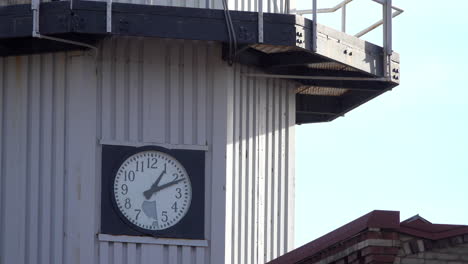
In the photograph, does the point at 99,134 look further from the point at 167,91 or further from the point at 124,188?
the point at 167,91

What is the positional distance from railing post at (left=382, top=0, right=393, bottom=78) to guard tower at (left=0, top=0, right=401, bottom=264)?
851 millimetres

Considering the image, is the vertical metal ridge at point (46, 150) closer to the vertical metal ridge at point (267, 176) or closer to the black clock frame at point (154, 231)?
the black clock frame at point (154, 231)

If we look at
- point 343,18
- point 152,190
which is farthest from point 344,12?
point 152,190

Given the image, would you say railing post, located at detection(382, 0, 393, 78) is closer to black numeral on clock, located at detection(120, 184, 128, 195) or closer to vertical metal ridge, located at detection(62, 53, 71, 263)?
black numeral on clock, located at detection(120, 184, 128, 195)

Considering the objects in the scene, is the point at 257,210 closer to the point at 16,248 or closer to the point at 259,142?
the point at 259,142

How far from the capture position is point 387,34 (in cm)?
2989

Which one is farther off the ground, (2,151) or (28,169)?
(2,151)

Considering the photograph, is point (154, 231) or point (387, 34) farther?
point (387, 34)

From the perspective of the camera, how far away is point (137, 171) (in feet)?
94.0

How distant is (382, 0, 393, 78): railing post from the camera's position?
2981 centimetres

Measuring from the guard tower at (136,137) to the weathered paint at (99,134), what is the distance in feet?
0.05

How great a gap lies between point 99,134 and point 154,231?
5.35 ft

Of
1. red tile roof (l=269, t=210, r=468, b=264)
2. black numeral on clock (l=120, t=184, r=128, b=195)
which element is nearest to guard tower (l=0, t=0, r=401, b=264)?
black numeral on clock (l=120, t=184, r=128, b=195)

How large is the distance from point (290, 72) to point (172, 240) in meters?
3.37
